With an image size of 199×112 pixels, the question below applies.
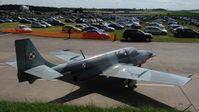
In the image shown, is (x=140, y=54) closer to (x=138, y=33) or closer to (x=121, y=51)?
(x=121, y=51)

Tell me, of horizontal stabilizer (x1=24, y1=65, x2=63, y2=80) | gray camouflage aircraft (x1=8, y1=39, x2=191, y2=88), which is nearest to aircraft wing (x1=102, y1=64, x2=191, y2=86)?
gray camouflage aircraft (x1=8, y1=39, x2=191, y2=88)

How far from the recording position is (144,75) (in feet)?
52.1

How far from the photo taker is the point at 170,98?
15469mm

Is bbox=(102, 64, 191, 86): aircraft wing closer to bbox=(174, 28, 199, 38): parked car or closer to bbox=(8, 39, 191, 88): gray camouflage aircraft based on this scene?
bbox=(8, 39, 191, 88): gray camouflage aircraft

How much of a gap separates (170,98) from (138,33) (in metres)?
31.2

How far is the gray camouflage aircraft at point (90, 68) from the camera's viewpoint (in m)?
14.7

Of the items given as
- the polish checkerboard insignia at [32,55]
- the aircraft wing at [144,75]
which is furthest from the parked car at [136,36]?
the polish checkerboard insignia at [32,55]

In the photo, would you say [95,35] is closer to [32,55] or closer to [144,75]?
[144,75]

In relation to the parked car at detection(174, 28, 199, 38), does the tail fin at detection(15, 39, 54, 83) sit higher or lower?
higher

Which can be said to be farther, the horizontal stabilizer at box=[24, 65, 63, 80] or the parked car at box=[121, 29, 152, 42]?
the parked car at box=[121, 29, 152, 42]

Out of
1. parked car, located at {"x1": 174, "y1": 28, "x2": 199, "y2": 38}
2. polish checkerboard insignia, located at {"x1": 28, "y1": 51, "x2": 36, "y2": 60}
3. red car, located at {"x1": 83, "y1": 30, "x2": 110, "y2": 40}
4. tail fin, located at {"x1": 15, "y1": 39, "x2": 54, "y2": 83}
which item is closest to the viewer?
tail fin, located at {"x1": 15, "y1": 39, "x2": 54, "y2": 83}

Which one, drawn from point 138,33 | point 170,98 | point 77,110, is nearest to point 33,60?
point 77,110

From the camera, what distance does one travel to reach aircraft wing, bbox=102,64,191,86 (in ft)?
48.6

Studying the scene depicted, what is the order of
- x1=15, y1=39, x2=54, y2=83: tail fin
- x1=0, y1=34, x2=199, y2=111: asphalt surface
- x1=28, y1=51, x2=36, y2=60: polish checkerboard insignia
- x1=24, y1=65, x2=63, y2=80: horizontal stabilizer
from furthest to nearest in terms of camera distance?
x1=28, y1=51, x2=36, y2=60: polish checkerboard insignia, x1=0, y1=34, x2=199, y2=111: asphalt surface, x1=15, y1=39, x2=54, y2=83: tail fin, x1=24, y1=65, x2=63, y2=80: horizontal stabilizer
